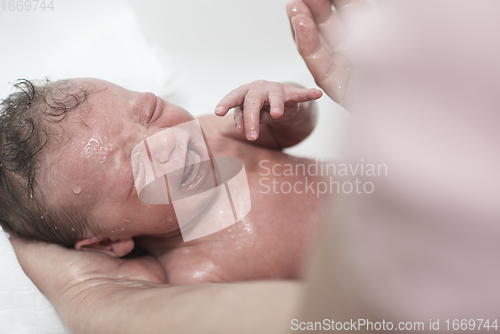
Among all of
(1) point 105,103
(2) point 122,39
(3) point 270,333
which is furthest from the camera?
(2) point 122,39

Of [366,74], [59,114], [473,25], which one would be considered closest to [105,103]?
[59,114]

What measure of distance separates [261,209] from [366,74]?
0.37 meters

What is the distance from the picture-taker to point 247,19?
1.36m

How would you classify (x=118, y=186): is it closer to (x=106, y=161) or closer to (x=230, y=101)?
(x=106, y=161)

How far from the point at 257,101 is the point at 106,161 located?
30 centimetres

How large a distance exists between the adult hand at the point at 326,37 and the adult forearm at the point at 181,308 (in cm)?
50

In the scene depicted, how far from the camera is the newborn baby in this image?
690mm

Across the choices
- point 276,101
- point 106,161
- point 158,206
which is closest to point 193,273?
point 158,206

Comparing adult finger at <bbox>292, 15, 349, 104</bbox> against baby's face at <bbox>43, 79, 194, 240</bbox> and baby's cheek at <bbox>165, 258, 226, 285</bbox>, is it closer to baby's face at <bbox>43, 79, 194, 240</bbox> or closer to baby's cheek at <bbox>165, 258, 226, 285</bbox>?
baby's face at <bbox>43, 79, 194, 240</bbox>

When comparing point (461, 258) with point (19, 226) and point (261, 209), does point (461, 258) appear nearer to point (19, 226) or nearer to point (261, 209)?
point (261, 209)

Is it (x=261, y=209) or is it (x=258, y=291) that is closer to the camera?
(x=258, y=291)

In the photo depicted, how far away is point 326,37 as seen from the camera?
851 mm

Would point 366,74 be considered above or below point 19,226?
above

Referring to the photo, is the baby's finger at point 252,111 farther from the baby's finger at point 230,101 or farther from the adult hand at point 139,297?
the adult hand at point 139,297
